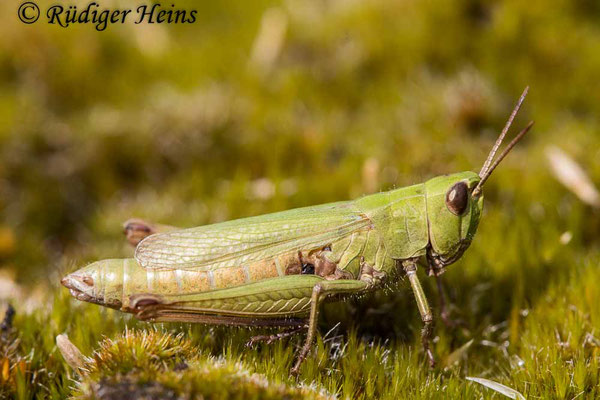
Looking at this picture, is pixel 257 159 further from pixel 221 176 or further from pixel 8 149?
pixel 8 149

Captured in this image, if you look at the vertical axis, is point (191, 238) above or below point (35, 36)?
below

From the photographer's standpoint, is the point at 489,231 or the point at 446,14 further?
the point at 446,14

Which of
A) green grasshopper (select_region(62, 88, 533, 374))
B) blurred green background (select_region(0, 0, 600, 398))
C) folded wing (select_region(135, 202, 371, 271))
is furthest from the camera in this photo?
blurred green background (select_region(0, 0, 600, 398))

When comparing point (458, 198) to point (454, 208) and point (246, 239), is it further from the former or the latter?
point (246, 239)

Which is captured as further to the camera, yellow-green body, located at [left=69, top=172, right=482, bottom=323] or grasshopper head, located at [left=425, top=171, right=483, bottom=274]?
grasshopper head, located at [left=425, top=171, right=483, bottom=274]

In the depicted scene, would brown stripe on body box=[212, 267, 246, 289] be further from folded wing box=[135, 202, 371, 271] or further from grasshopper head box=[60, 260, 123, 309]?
grasshopper head box=[60, 260, 123, 309]

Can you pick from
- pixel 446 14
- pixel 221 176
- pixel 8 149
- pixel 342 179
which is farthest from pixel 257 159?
pixel 446 14

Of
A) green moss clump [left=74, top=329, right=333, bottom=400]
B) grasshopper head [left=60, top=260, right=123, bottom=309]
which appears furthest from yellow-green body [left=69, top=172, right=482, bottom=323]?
green moss clump [left=74, top=329, right=333, bottom=400]

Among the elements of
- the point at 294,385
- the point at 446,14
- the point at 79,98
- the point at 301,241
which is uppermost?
the point at 446,14
